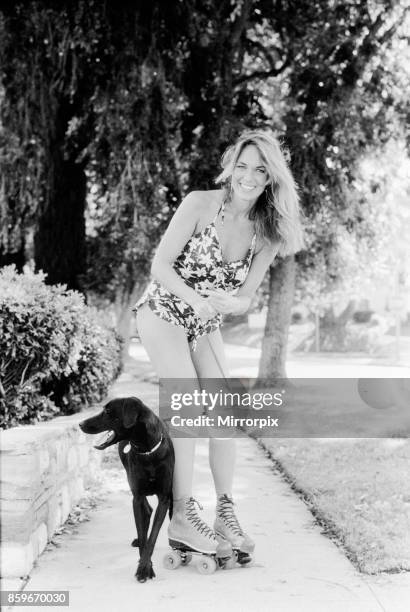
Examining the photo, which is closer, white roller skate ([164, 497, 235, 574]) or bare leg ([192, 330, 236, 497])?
white roller skate ([164, 497, 235, 574])

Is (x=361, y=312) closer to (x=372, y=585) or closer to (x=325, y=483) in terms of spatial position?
(x=325, y=483)

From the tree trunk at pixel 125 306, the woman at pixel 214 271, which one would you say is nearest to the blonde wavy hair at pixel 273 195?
the woman at pixel 214 271

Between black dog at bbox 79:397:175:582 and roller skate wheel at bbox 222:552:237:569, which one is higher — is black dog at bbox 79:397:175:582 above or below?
above

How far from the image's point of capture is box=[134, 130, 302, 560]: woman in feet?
11.6

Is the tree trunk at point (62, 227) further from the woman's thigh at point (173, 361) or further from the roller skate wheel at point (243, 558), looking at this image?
the roller skate wheel at point (243, 558)

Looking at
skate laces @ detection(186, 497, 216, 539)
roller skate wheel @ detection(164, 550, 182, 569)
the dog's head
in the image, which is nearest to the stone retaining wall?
the dog's head

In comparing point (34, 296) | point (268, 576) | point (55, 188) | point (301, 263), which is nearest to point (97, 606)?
point (268, 576)

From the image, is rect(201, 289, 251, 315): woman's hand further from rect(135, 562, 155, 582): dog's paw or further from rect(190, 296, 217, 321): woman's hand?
rect(135, 562, 155, 582): dog's paw

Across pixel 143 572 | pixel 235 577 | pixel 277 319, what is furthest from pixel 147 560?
pixel 277 319

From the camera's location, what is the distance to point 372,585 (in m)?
3.28

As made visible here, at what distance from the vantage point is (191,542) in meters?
3.52

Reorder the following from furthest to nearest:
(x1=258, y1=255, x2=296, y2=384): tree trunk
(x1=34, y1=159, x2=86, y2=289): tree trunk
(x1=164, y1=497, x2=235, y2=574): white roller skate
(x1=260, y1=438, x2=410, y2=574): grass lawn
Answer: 1. (x1=258, y1=255, x2=296, y2=384): tree trunk
2. (x1=34, y1=159, x2=86, y2=289): tree trunk
3. (x1=260, y1=438, x2=410, y2=574): grass lawn
4. (x1=164, y1=497, x2=235, y2=574): white roller skate

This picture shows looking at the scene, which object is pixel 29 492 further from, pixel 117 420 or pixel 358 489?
pixel 358 489

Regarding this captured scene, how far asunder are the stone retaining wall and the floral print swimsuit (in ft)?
2.95
